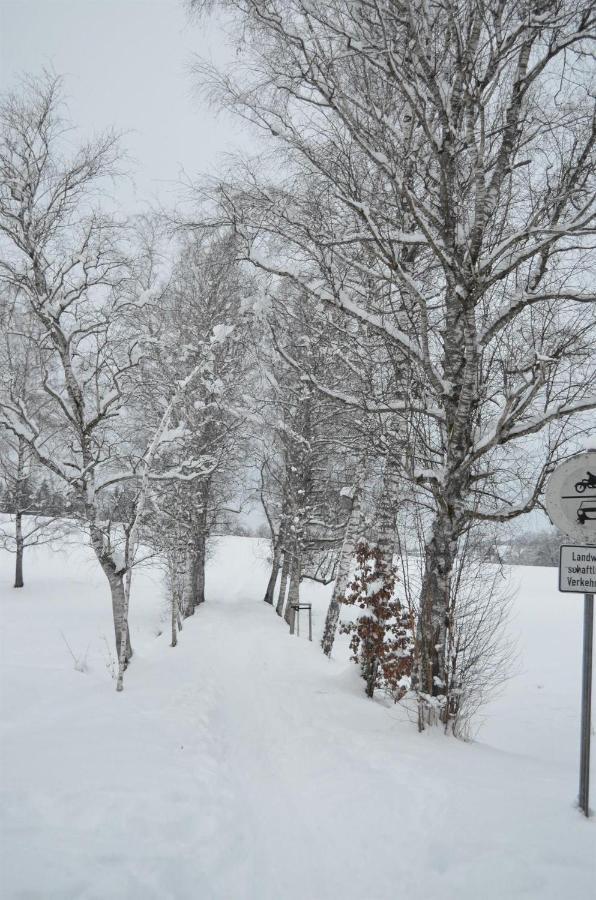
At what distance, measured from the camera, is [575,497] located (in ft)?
12.4

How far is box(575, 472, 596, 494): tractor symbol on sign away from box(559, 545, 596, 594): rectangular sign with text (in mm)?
412

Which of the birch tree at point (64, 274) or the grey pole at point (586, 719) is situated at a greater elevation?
the birch tree at point (64, 274)

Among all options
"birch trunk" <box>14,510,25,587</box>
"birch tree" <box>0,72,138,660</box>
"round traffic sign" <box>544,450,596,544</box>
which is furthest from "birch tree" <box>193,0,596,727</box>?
"birch trunk" <box>14,510,25,587</box>

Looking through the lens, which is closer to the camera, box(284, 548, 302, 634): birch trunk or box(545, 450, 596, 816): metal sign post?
box(545, 450, 596, 816): metal sign post

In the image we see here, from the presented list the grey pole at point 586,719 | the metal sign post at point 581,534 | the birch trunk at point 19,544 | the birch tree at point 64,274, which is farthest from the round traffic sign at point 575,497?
the birch trunk at point 19,544

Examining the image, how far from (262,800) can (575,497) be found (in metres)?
3.37

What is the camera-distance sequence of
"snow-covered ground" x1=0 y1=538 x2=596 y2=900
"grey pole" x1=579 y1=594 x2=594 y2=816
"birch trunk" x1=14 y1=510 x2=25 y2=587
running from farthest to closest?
1. "birch trunk" x1=14 y1=510 x2=25 y2=587
2. "grey pole" x1=579 y1=594 x2=594 y2=816
3. "snow-covered ground" x1=0 y1=538 x2=596 y2=900

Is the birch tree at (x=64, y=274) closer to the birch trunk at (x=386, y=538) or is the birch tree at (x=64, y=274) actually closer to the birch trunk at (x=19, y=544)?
the birch trunk at (x=386, y=538)

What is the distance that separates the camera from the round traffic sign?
3736mm

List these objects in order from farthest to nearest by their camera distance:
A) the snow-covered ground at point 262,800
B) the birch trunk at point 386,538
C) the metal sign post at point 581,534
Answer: the birch trunk at point 386,538, the metal sign post at point 581,534, the snow-covered ground at point 262,800

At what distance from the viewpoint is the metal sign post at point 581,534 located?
3.67 m

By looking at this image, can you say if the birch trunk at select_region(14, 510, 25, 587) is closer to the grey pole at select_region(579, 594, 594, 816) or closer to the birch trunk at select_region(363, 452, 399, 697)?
the birch trunk at select_region(363, 452, 399, 697)

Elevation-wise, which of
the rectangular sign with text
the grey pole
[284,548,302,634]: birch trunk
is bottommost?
[284,548,302,634]: birch trunk

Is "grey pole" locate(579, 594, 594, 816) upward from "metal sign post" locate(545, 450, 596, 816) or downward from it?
downward
